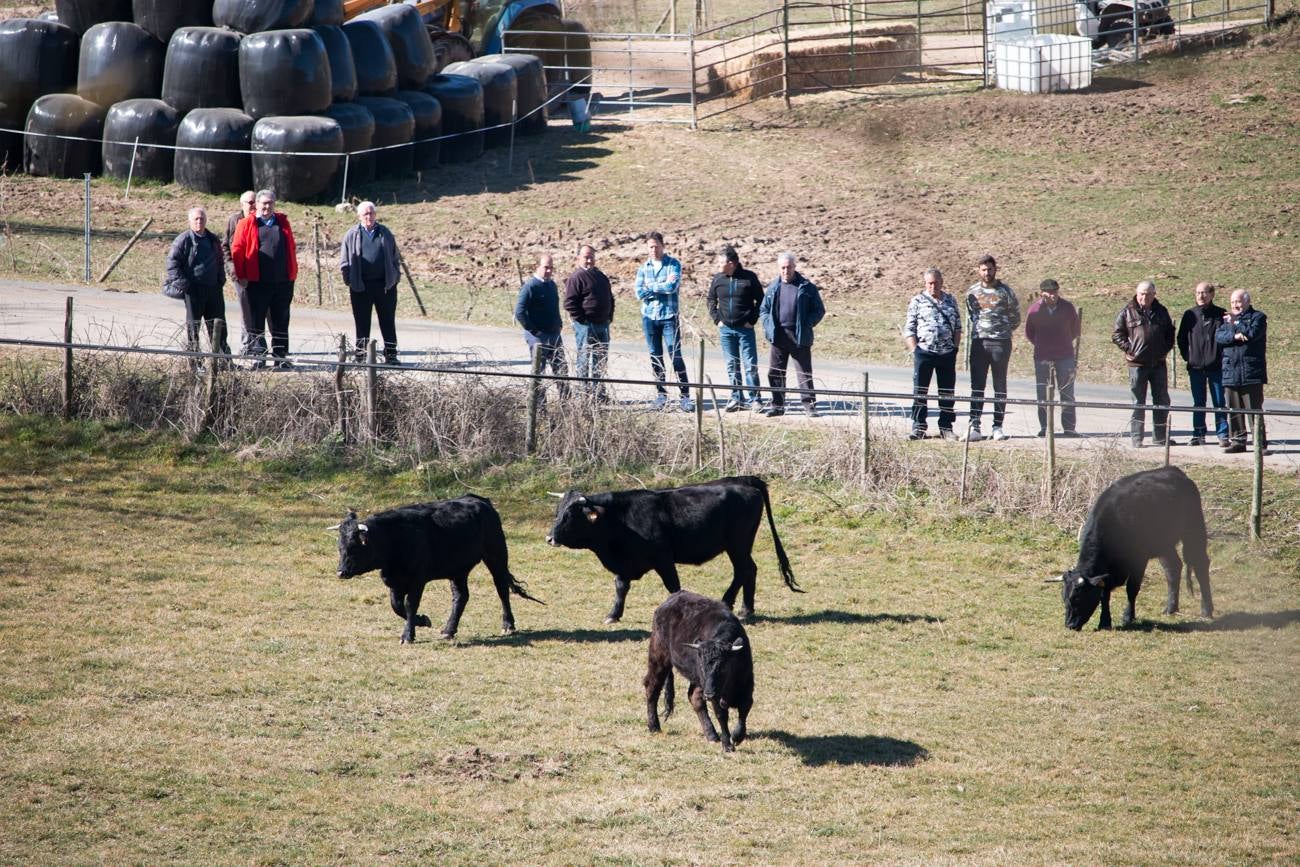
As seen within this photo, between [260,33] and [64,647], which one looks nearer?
[64,647]

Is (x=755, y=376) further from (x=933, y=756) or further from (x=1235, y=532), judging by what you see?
(x=933, y=756)

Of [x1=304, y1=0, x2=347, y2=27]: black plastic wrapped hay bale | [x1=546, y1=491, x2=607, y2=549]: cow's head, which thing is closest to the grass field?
[x1=546, y1=491, x2=607, y2=549]: cow's head

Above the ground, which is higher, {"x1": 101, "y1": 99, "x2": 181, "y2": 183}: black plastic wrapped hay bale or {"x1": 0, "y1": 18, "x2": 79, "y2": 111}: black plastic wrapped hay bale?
{"x1": 0, "y1": 18, "x2": 79, "y2": 111}: black plastic wrapped hay bale

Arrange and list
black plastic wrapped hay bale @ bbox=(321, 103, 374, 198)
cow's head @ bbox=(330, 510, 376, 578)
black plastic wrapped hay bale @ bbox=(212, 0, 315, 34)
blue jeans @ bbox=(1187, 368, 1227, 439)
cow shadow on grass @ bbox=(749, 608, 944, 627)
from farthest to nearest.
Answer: black plastic wrapped hay bale @ bbox=(321, 103, 374, 198)
black plastic wrapped hay bale @ bbox=(212, 0, 315, 34)
blue jeans @ bbox=(1187, 368, 1227, 439)
cow shadow on grass @ bbox=(749, 608, 944, 627)
cow's head @ bbox=(330, 510, 376, 578)

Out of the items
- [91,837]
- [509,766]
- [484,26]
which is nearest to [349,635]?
[509,766]

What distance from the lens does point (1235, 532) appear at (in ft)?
46.6

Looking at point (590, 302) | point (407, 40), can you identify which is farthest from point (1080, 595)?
point (407, 40)

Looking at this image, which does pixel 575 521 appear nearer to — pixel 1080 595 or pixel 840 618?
pixel 840 618

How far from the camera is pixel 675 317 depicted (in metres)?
17.9

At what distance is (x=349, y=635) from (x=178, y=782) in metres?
3.08

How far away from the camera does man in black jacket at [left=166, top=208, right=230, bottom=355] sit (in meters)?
17.0

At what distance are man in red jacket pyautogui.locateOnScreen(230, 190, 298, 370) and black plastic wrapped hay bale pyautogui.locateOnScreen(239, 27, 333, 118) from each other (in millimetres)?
11380

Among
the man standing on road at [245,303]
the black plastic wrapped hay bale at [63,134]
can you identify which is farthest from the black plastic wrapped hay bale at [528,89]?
the man standing on road at [245,303]

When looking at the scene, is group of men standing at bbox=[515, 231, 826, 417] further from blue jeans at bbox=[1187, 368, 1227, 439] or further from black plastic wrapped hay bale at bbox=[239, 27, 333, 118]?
black plastic wrapped hay bale at bbox=[239, 27, 333, 118]
